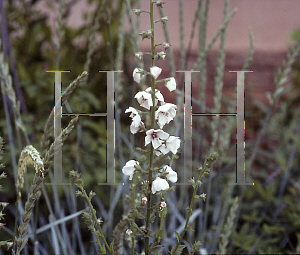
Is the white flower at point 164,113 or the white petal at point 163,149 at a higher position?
the white flower at point 164,113

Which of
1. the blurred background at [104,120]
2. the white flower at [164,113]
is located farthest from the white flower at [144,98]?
the blurred background at [104,120]

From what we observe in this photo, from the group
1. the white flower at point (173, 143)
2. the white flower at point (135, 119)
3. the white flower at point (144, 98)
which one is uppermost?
the white flower at point (144, 98)

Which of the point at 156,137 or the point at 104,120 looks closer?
the point at 156,137

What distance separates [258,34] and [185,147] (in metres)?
0.80

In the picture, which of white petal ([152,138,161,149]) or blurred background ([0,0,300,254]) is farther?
blurred background ([0,0,300,254])

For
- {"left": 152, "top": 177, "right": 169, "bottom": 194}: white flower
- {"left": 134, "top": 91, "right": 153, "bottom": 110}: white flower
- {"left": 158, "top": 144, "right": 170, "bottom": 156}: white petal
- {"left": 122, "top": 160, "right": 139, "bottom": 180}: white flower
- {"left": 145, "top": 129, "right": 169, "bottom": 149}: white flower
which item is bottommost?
{"left": 152, "top": 177, "right": 169, "bottom": 194}: white flower

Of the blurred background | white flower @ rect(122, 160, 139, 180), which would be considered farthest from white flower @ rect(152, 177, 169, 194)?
the blurred background

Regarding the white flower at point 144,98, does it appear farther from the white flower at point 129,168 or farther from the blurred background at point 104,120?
the blurred background at point 104,120

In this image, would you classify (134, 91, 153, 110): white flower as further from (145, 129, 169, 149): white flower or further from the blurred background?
the blurred background

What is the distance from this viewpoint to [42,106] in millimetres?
1011

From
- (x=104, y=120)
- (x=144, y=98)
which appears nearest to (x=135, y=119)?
(x=144, y=98)

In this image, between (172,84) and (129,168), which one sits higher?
(172,84)

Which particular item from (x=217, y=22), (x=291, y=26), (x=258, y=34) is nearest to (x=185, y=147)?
(x=217, y=22)

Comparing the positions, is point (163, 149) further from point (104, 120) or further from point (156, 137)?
point (104, 120)
